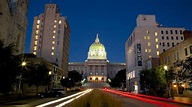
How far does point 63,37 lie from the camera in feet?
386

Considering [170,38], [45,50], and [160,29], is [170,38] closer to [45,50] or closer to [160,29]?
[160,29]

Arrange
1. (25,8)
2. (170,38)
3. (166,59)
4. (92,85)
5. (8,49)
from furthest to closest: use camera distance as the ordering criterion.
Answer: (92,85) → (170,38) → (25,8) → (166,59) → (8,49)

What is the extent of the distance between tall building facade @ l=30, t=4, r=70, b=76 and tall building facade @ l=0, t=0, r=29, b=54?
5416cm

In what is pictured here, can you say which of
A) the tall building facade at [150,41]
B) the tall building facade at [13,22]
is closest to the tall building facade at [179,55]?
the tall building facade at [150,41]

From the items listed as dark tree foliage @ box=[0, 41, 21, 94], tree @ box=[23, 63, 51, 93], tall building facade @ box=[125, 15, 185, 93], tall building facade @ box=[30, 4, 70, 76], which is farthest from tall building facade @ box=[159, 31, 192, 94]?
tall building facade @ box=[30, 4, 70, 76]

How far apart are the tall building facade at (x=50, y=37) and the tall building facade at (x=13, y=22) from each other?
54.2 meters

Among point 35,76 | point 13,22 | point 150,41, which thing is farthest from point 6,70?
point 150,41

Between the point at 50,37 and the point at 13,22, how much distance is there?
6724 centimetres

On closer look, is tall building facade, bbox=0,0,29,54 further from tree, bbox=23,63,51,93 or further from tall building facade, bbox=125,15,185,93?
tall building facade, bbox=125,15,185,93

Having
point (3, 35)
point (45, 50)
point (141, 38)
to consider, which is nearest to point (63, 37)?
point (45, 50)

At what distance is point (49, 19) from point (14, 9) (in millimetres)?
68957

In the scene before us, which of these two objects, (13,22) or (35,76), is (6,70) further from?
(13,22)

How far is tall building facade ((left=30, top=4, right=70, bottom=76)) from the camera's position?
115287 millimetres

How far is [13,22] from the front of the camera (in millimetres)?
52812
